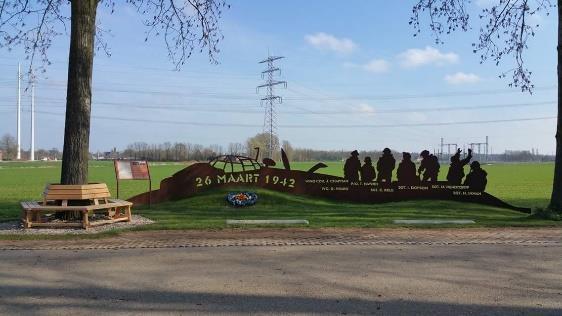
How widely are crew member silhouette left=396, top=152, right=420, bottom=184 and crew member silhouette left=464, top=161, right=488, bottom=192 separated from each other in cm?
176

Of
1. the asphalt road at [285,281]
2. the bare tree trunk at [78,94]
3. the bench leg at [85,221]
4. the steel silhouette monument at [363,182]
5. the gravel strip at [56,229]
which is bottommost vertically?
the asphalt road at [285,281]

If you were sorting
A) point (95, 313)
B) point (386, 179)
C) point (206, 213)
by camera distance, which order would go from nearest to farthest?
point (95, 313) < point (206, 213) < point (386, 179)

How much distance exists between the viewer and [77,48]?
13281 mm

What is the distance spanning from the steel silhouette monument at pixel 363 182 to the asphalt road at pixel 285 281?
10.8 metres

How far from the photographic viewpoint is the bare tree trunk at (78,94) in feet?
43.6

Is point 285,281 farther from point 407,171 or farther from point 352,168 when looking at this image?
point 407,171

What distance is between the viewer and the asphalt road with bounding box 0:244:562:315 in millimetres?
5859

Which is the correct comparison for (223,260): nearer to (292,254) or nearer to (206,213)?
(292,254)

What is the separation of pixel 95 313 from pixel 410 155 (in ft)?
53.6

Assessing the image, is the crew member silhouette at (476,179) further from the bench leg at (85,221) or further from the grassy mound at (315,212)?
the bench leg at (85,221)

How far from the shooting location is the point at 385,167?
20.5 metres

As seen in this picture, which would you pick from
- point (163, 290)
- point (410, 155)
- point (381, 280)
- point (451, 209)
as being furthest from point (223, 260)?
point (410, 155)

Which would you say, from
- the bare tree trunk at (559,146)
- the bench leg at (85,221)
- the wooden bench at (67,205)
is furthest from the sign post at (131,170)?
the bare tree trunk at (559,146)

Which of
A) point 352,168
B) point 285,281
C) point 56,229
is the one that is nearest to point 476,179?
point 352,168
